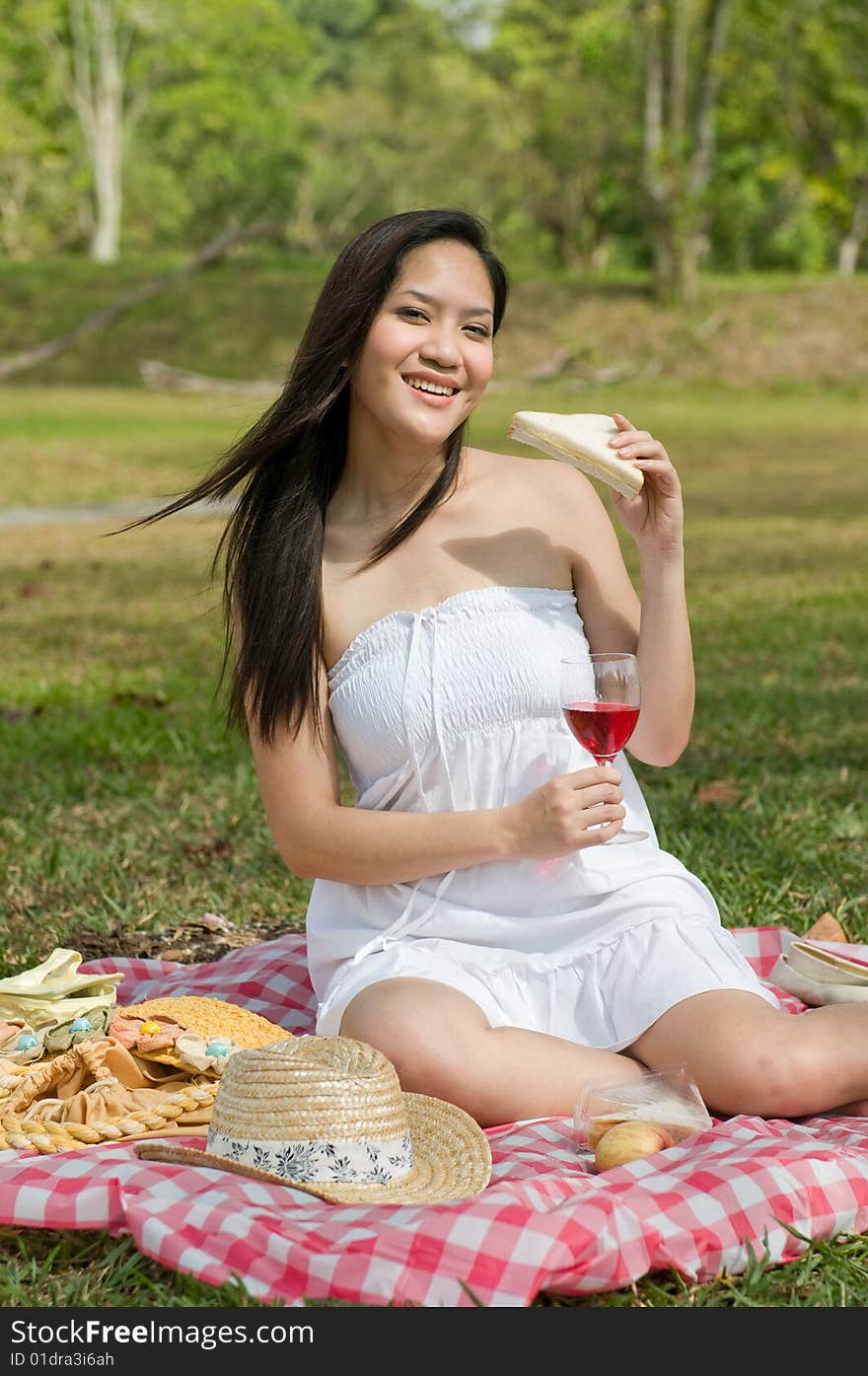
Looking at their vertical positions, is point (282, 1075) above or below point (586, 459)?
below

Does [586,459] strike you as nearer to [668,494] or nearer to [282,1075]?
[668,494]

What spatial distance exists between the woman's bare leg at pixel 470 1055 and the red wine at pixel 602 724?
1.96ft

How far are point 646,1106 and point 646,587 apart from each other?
114 centimetres

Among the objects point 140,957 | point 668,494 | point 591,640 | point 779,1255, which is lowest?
point 140,957

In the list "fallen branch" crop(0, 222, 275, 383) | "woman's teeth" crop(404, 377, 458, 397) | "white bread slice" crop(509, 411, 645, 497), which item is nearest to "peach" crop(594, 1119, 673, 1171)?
"white bread slice" crop(509, 411, 645, 497)

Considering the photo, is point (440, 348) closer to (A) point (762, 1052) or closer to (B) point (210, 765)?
(A) point (762, 1052)

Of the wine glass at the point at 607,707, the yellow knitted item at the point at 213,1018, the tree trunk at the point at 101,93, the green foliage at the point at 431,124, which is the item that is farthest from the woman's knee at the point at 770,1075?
the tree trunk at the point at 101,93

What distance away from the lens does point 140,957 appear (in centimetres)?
464

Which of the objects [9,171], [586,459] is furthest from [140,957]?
[9,171]

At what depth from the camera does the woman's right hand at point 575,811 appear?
3.41 metres

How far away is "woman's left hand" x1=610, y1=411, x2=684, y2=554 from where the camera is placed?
3.51 m

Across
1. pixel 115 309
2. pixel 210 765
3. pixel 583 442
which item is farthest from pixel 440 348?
pixel 115 309

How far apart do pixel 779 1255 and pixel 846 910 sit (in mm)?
2120
